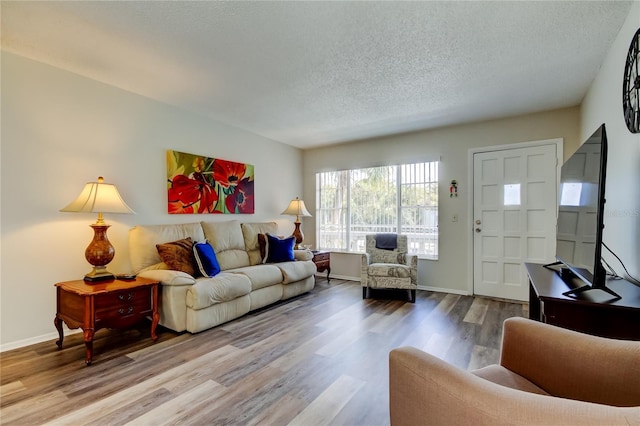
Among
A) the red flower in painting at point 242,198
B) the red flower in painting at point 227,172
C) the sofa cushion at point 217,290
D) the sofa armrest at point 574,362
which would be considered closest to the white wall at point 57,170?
the red flower in painting at point 227,172

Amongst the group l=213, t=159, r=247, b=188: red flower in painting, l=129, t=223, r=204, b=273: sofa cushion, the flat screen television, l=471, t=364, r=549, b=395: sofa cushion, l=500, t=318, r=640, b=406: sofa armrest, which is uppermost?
l=213, t=159, r=247, b=188: red flower in painting

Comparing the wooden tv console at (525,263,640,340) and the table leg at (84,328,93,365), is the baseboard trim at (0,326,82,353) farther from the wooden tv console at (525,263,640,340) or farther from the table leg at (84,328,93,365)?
the wooden tv console at (525,263,640,340)

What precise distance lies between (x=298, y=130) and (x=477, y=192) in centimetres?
273

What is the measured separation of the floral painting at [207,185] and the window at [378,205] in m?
1.57

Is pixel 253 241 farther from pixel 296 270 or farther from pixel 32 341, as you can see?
pixel 32 341

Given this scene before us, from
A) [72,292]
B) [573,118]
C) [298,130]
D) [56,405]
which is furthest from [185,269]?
[573,118]

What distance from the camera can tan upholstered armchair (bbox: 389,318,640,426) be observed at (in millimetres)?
667

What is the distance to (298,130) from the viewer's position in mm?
4598

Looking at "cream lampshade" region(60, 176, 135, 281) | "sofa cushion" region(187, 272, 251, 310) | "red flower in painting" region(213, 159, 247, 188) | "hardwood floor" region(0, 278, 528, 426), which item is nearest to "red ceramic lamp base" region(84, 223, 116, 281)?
"cream lampshade" region(60, 176, 135, 281)

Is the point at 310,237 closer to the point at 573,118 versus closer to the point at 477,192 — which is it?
the point at 477,192

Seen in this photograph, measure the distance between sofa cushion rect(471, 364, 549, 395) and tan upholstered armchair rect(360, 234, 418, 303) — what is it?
2649 mm

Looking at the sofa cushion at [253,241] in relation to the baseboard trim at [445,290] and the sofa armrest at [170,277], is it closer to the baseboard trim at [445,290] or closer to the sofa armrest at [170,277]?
the sofa armrest at [170,277]

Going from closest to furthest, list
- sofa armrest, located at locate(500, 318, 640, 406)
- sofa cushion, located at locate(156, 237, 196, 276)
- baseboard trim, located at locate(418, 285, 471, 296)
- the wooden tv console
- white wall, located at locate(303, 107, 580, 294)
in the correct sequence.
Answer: sofa armrest, located at locate(500, 318, 640, 406), the wooden tv console, sofa cushion, located at locate(156, 237, 196, 276), white wall, located at locate(303, 107, 580, 294), baseboard trim, located at locate(418, 285, 471, 296)

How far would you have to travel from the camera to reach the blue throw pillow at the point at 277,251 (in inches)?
165
